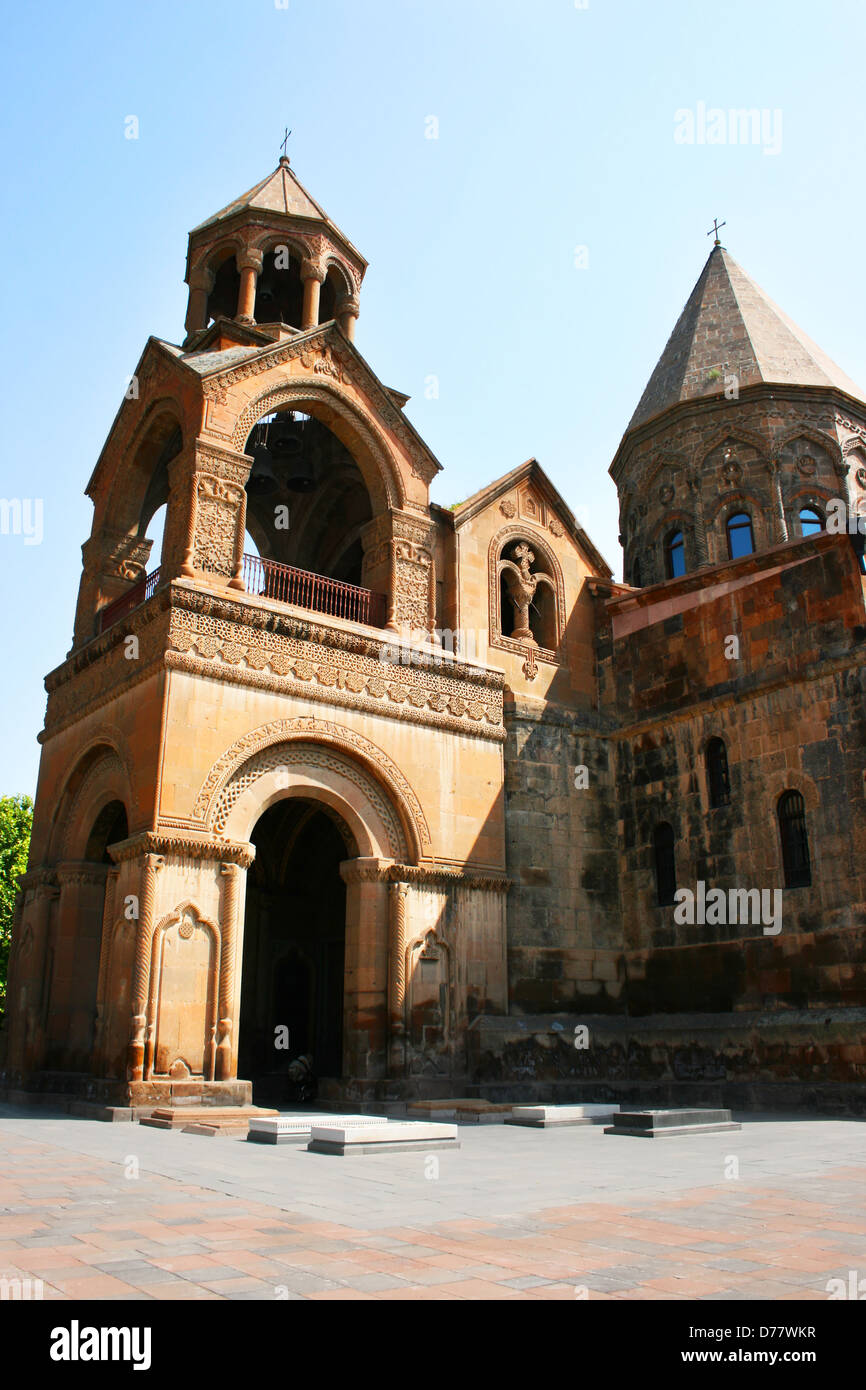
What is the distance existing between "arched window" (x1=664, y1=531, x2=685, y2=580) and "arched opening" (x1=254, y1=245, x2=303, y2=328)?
344 inches

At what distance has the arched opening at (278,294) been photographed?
62.0 ft

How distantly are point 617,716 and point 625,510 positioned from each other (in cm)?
772

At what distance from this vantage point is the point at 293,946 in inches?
707

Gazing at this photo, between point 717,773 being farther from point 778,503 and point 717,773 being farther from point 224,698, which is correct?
point 224,698

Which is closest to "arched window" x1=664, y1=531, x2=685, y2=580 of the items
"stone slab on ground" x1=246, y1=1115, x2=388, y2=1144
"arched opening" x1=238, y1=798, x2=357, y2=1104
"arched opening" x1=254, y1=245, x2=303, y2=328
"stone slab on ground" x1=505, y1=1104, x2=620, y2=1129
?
"arched opening" x1=254, y1=245, x2=303, y2=328

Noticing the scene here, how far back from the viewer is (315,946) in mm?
18203

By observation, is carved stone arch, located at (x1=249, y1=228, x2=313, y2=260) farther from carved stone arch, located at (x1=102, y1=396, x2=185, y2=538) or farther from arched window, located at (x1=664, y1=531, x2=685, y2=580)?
arched window, located at (x1=664, y1=531, x2=685, y2=580)

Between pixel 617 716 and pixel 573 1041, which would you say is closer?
pixel 573 1041

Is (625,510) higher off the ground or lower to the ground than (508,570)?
higher

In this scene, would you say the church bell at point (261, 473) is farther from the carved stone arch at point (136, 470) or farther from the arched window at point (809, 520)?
the arched window at point (809, 520)

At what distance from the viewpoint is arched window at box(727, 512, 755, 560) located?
2147 centimetres

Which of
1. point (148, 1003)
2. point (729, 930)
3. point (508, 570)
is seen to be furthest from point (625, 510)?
point (148, 1003)

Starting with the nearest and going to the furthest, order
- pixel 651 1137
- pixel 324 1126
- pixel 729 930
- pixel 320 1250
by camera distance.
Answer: pixel 320 1250, pixel 324 1126, pixel 651 1137, pixel 729 930
